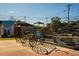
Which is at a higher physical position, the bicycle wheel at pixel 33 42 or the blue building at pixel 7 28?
the blue building at pixel 7 28

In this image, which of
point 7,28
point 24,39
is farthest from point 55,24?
point 7,28

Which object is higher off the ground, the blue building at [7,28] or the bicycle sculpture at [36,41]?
the blue building at [7,28]

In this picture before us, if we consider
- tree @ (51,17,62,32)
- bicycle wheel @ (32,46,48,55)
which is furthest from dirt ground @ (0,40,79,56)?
tree @ (51,17,62,32)

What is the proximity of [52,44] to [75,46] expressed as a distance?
0.39 m

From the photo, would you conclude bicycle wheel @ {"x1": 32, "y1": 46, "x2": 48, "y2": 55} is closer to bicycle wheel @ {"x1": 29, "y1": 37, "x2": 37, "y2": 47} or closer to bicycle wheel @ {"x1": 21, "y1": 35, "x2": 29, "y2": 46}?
bicycle wheel @ {"x1": 29, "y1": 37, "x2": 37, "y2": 47}

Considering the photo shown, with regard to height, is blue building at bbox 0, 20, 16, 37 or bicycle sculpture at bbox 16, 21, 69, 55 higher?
blue building at bbox 0, 20, 16, 37

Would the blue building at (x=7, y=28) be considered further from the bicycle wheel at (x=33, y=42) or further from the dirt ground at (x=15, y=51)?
the bicycle wheel at (x=33, y=42)

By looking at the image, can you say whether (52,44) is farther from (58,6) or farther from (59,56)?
(58,6)

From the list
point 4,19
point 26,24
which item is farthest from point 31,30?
point 4,19

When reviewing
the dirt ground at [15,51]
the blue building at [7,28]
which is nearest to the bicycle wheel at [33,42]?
the dirt ground at [15,51]

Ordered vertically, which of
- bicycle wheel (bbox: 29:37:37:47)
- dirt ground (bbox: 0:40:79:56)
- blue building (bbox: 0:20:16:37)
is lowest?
dirt ground (bbox: 0:40:79:56)

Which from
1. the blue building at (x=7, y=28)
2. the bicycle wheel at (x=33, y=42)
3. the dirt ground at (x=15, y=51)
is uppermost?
the blue building at (x=7, y=28)

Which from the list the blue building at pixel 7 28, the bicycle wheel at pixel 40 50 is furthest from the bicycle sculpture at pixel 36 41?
the blue building at pixel 7 28

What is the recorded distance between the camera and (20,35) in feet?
19.5
